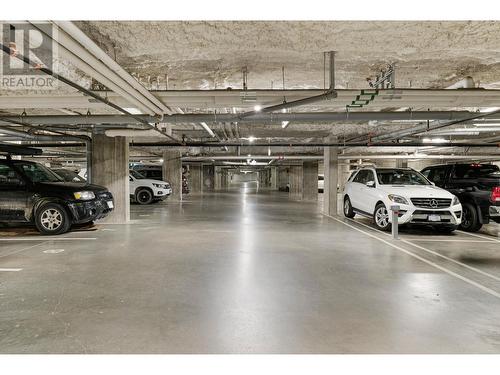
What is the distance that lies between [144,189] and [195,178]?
500 inches

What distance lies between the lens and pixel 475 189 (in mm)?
7141

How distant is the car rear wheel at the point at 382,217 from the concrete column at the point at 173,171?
11313 mm

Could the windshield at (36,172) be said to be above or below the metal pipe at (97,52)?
below

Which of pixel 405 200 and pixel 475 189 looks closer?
pixel 405 200

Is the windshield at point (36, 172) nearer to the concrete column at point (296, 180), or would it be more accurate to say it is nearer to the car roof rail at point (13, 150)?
the car roof rail at point (13, 150)

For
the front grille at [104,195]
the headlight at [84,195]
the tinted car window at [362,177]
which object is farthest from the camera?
the tinted car window at [362,177]

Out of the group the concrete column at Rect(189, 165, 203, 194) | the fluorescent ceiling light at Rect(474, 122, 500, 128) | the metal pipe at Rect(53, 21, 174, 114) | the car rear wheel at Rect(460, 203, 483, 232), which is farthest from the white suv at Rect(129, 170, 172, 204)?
the concrete column at Rect(189, 165, 203, 194)

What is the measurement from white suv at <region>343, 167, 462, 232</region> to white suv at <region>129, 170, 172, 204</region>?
8468 millimetres

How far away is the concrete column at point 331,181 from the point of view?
416 inches

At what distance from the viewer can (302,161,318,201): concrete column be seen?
58.0ft

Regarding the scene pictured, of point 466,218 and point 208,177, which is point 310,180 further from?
point 208,177

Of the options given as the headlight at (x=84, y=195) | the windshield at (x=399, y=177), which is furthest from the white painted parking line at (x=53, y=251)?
the windshield at (x=399, y=177)

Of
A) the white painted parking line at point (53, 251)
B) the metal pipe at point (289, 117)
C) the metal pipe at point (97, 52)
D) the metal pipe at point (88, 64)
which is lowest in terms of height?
the white painted parking line at point (53, 251)

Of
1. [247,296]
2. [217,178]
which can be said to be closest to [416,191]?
[247,296]
